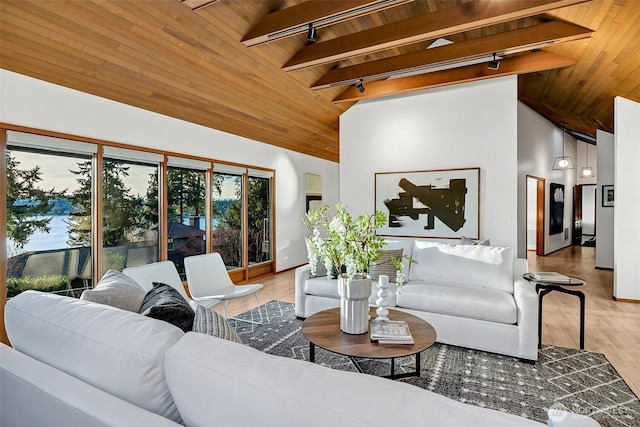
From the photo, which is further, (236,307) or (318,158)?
(318,158)

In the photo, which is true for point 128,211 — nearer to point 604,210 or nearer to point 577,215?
point 604,210

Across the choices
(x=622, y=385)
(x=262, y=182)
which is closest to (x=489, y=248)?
(x=622, y=385)

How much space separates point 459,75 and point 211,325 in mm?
4745

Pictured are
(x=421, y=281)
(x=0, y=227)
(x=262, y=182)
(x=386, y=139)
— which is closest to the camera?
(x=0, y=227)

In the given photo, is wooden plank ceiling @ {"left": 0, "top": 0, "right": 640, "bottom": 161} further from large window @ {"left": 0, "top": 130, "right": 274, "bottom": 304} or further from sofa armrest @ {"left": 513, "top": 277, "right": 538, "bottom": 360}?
sofa armrest @ {"left": 513, "top": 277, "right": 538, "bottom": 360}

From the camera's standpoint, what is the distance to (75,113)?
11.0 ft

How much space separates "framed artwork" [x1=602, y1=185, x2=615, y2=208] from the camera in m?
6.44

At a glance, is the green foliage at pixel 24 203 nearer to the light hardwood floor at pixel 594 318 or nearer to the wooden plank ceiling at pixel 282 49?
the wooden plank ceiling at pixel 282 49

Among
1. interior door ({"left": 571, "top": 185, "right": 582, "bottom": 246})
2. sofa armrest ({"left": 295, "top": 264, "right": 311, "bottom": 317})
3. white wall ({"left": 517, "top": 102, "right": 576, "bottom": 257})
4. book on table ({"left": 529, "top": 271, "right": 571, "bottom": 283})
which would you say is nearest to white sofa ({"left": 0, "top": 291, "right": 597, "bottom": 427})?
sofa armrest ({"left": 295, "top": 264, "right": 311, "bottom": 317})

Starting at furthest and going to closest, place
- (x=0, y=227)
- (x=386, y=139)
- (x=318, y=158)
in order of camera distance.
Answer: (x=318, y=158) < (x=386, y=139) < (x=0, y=227)

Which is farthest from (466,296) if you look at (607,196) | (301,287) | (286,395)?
(607,196)

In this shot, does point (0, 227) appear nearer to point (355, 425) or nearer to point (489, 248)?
point (355, 425)

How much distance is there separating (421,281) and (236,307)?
90.1 inches

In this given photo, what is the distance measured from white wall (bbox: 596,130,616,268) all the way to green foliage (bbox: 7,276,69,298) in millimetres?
8737
